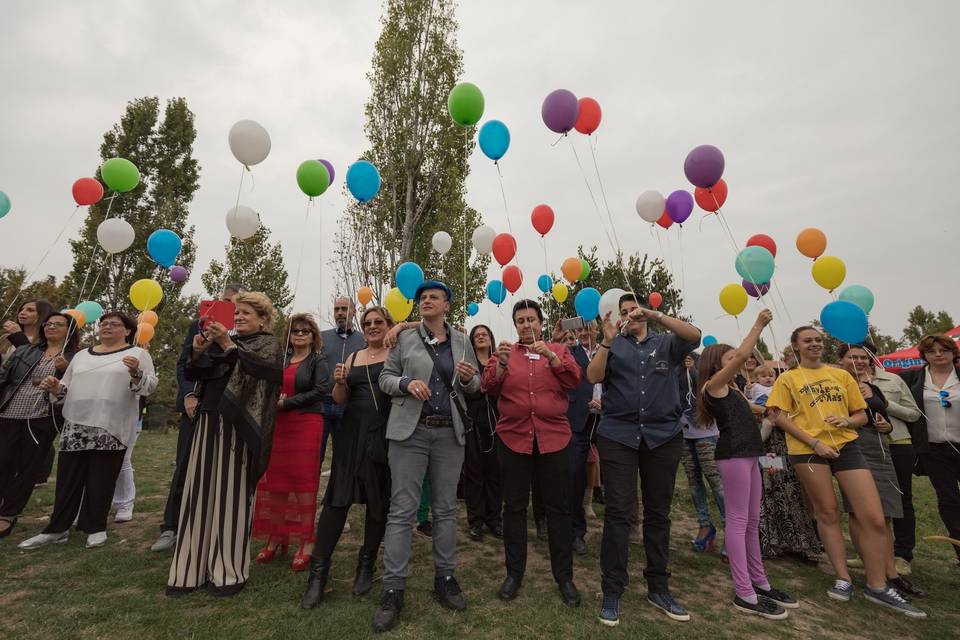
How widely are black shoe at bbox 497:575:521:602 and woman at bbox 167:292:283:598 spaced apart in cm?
169

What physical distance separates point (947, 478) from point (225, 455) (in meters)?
5.81

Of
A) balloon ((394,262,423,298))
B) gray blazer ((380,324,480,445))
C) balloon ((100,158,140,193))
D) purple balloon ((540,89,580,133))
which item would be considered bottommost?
gray blazer ((380,324,480,445))

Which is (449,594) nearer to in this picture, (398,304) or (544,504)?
(544,504)

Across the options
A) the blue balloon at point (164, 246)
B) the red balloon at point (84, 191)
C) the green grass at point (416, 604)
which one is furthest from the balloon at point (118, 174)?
the green grass at point (416, 604)

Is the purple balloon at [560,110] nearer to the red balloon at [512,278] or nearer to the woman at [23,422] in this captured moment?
the red balloon at [512,278]

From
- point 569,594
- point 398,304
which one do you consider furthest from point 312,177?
point 569,594

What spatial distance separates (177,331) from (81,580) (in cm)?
1903

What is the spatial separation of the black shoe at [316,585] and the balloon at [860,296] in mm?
5233

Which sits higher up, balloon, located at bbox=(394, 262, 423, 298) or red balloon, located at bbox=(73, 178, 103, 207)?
red balloon, located at bbox=(73, 178, 103, 207)

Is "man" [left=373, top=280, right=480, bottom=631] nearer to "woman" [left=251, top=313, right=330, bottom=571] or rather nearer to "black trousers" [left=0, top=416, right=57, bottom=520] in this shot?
"woman" [left=251, top=313, right=330, bottom=571]

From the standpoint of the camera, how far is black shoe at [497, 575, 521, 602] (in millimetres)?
2854

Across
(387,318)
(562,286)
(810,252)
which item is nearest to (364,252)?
(562,286)

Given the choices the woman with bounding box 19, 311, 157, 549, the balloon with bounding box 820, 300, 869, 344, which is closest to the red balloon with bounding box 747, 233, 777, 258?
the balloon with bounding box 820, 300, 869, 344

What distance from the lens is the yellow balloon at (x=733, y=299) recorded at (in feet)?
15.4
